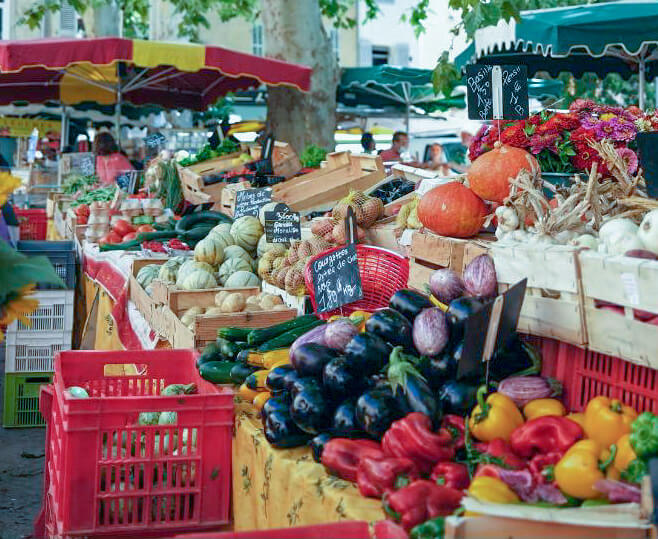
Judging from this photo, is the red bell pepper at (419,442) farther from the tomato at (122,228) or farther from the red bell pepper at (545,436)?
the tomato at (122,228)

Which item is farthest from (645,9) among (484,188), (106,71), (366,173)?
(106,71)

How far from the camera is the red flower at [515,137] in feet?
14.6

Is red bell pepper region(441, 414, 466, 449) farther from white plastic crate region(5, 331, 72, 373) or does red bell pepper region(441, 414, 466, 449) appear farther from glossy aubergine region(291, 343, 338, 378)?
white plastic crate region(5, 331, 72, 373)

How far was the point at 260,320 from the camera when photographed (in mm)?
4383

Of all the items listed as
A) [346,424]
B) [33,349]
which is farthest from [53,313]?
[346,424]

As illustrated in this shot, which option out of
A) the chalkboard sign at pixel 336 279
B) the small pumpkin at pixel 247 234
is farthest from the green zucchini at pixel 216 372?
the small pumpkin at pixel 247 234

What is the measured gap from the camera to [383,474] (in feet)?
8.00

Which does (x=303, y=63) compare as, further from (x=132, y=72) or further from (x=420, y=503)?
(x=420, y=503)

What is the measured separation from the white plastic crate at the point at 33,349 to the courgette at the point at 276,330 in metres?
2.83

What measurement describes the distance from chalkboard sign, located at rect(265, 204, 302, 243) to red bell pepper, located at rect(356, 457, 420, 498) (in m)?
2.91

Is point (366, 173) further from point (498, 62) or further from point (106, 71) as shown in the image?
point (106, 71)

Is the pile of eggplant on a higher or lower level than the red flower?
lower

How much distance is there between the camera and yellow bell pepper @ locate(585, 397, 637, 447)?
237 cm

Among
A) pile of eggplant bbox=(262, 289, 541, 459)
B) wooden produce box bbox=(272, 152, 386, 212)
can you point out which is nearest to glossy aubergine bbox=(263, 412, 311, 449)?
pile of eggplant bbox=(262, 289, 541, 459)
